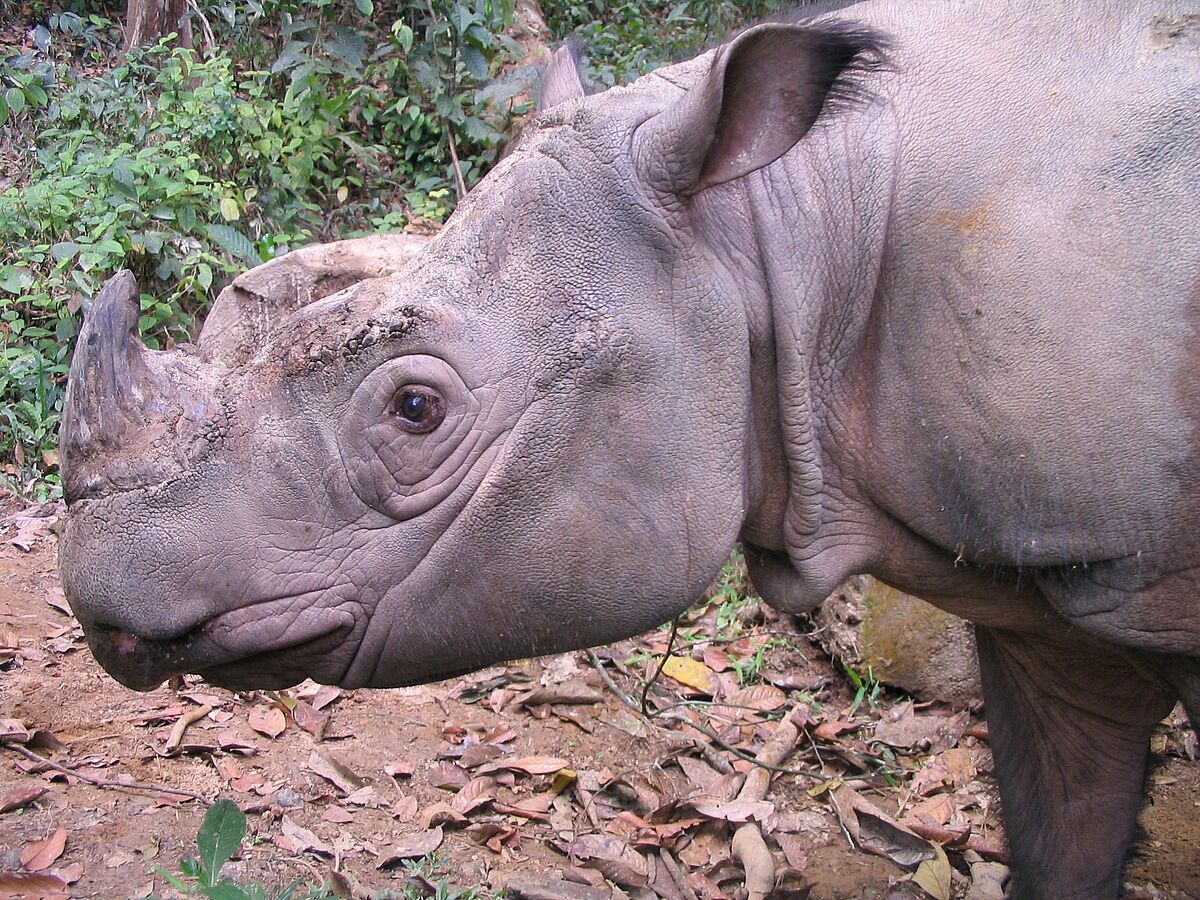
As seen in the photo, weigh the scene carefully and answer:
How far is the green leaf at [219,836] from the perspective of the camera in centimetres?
318

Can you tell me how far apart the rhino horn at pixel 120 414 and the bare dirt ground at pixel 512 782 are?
4.84ft

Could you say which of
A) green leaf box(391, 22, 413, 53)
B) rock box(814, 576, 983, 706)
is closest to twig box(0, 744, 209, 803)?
rock box(814, 576, 983, 706)

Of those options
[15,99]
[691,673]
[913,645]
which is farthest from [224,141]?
[913,645]

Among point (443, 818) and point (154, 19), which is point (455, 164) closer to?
point (154, 19)

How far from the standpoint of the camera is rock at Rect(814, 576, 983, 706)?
18.1ft

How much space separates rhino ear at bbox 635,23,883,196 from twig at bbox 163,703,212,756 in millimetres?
2908

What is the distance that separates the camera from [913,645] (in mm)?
5543

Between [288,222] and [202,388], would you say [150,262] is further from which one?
[202,388]

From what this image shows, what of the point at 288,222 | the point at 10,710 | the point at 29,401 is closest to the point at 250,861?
the point at 10,710

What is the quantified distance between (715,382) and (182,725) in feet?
9.28

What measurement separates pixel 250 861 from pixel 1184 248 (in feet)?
10.4

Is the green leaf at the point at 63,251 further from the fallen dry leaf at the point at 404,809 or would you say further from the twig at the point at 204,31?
the fallen dry leaf at the point at 404,809

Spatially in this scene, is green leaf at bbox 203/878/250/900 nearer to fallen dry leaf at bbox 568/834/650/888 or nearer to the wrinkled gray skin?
the wrinkled gray skin

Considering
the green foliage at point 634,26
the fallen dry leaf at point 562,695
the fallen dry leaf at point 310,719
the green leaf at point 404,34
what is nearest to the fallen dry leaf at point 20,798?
the fallen dry leaf at point 310,719
